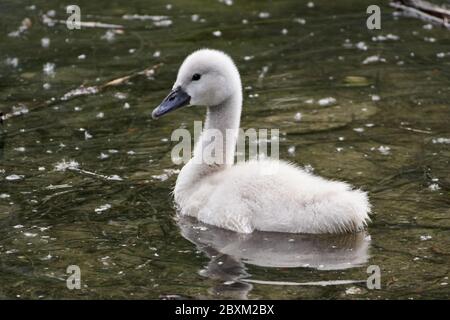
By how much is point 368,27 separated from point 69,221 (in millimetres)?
5992

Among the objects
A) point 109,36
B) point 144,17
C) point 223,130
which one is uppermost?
point 144,17

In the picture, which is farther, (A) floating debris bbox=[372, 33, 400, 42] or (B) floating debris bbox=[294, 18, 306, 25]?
(B) floating debris bbox=[294, 18, 306, 25]

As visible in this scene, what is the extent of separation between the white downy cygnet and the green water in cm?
11

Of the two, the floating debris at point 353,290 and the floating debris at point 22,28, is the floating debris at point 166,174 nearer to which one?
the floating debris at point 353,290

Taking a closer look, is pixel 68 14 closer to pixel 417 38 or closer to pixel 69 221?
pixel 417 38

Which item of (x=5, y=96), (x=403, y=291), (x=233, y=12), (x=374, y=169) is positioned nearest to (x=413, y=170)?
(x=374, y=169)

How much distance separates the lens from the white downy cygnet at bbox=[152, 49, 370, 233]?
6.57 metres

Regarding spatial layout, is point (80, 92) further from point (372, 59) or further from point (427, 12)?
point (427, 12)

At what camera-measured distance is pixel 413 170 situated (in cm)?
775

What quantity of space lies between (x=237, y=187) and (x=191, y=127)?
7.57ft

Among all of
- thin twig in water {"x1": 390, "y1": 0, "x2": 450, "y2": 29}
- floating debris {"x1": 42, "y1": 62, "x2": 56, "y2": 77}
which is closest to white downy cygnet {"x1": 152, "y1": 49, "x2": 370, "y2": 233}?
thin twig in water {"x1": 390, "y1": 0, "x2": 450, "y2": 29}

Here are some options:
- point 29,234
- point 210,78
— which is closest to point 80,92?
point 210,78

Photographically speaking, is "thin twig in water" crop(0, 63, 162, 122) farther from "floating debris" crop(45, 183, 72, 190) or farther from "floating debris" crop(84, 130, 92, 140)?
"floating debris" crop(45, 183, 72, 190)

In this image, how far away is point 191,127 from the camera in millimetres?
9062
